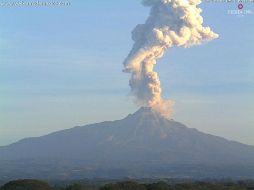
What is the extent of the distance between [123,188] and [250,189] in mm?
13631

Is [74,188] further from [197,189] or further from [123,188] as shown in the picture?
[197,189]

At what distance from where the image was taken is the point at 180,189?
69.1 meters

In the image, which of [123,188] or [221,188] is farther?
[221,188]

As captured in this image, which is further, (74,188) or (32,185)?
(74,188)

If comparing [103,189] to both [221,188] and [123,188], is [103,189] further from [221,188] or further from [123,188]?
[221,188]

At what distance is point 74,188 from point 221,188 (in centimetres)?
1495

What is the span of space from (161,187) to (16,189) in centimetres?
1334

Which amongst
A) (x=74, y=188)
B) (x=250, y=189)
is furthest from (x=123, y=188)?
(x=250, y=189)

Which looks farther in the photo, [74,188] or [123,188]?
[74,188]

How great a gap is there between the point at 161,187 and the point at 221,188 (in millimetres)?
8883

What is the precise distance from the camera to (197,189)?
72.4 m

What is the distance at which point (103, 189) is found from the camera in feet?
219

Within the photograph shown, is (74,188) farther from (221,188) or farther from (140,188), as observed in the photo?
(221,188)

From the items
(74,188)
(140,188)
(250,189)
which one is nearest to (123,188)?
(140,188)
